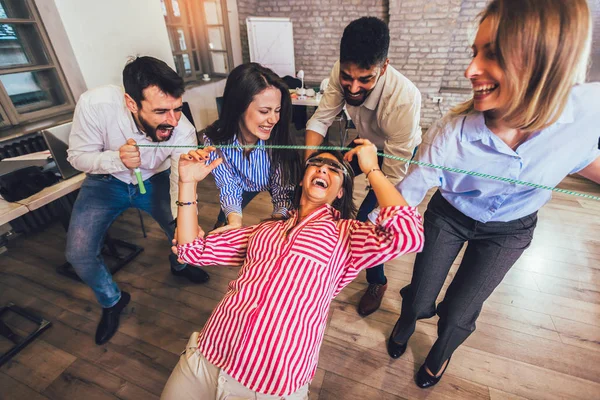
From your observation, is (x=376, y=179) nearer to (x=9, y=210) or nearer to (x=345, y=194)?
(x=345, y=194)

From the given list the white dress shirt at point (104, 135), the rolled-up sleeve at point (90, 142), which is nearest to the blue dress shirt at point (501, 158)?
the white dress shirt at point (104, 135)

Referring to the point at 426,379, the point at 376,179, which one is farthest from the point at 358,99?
the point at 426,379

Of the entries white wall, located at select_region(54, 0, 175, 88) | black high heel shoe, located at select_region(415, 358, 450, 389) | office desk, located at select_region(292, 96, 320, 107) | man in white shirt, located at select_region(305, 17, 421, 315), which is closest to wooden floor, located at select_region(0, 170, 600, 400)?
black high heel shoe, located at select_region(415, 358, 450, 389)

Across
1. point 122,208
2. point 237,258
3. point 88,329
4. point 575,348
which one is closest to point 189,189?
point 237,258

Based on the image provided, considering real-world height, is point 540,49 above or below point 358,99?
above

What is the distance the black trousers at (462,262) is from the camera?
A: 1099 millimetres

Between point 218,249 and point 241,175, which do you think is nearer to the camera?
point 218,249

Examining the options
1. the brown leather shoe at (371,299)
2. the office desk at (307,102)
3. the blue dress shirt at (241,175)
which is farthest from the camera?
the office desk at (307,102)

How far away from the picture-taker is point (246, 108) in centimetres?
148

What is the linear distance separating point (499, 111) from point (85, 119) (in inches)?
77.8

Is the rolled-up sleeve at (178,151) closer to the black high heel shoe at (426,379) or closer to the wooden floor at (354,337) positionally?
the wooden floor at (354,337)

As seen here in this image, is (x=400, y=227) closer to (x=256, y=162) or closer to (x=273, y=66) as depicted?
(x=256, y=162)

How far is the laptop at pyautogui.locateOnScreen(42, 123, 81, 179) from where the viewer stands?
5.81 feet

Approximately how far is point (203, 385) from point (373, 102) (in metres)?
1.54
